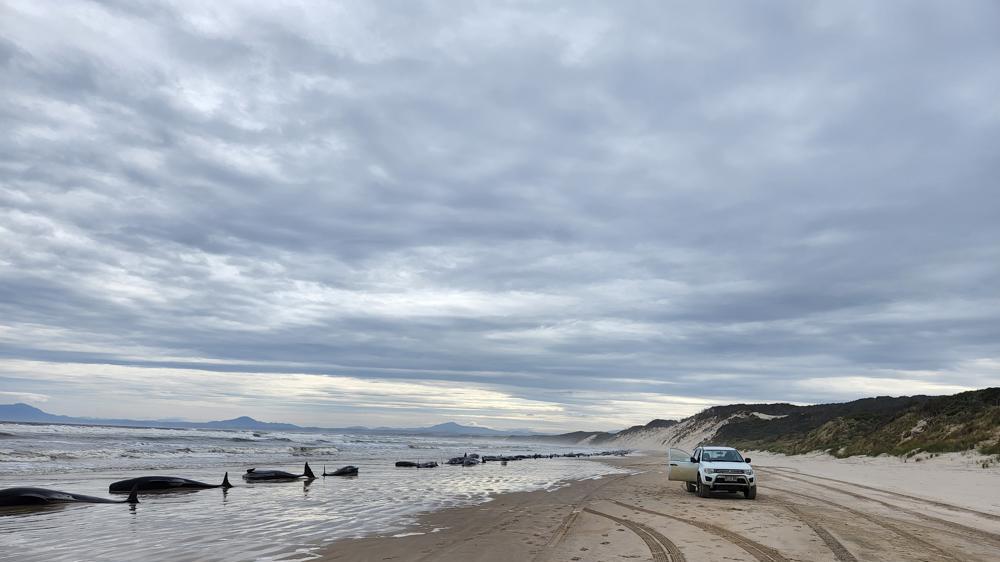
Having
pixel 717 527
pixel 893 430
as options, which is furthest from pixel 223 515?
pixel 893 430

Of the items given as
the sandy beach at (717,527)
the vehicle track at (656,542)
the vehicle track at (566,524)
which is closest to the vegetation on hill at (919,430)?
the sandy beach at (717,527)

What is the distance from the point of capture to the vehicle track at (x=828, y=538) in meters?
11.0

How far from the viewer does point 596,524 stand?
15.5 metres

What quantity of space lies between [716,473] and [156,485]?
70.1 ft

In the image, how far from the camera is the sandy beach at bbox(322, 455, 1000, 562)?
11422 millimetres

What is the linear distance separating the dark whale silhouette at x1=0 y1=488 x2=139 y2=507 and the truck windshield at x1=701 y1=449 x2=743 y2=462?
19.9 m

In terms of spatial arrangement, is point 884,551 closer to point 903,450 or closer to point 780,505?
point 780,505

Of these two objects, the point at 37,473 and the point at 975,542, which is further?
the point at 37,473

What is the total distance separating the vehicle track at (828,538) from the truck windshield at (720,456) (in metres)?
4.48

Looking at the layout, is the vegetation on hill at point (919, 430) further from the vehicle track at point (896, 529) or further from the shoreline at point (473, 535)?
the shoreline at point (473, 535)

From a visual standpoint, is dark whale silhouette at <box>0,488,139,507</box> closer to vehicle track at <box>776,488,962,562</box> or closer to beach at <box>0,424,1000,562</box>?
beach at <box>0,424,1000,562</box>

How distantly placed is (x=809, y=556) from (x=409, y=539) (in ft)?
26.1

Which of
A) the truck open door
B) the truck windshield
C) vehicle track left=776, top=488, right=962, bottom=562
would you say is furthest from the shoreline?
vehicle track left=776, top=488, right=962, bottom=562

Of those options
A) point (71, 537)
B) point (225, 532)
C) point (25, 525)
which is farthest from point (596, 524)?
point (25, 525)
